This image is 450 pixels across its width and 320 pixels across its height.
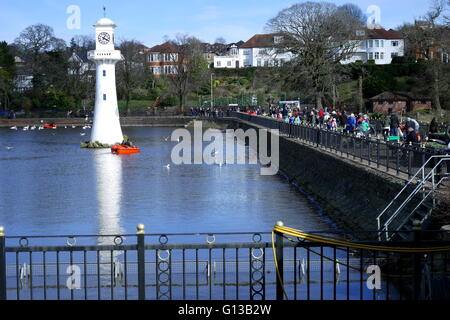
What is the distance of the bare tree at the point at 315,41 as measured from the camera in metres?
74.8

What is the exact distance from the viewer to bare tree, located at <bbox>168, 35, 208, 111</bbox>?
124 metres

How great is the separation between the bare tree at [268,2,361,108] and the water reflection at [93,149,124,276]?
2250cm

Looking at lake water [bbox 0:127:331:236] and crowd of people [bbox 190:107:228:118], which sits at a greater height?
crowd of people [bbox 190:107:228:118]

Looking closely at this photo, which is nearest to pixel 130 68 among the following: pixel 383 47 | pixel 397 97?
pixel 383 47

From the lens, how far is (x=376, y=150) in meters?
26.7

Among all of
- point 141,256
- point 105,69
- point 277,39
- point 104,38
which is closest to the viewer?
point 141,256

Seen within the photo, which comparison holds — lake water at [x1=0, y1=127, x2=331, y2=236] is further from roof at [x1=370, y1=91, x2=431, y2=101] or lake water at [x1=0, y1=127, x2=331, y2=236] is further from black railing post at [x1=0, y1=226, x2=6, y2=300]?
roof at [x1=370, y1=91, x2=431, y2=101]

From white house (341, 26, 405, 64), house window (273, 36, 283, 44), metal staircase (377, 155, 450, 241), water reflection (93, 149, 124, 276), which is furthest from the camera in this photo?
white house (341, 26, 405, 64)

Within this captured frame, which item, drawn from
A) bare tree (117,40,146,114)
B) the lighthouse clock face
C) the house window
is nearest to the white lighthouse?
the lighthouse clock face

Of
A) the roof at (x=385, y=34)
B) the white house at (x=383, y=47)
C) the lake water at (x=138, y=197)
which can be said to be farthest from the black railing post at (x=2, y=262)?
the white house at (x=383, y=47)

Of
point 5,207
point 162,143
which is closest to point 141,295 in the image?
point 5,207

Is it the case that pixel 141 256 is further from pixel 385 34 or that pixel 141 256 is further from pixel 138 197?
pixel 385 34

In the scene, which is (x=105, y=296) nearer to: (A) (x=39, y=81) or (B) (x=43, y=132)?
(B) (x=43, y=132)

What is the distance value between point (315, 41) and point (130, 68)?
54.3 metres
